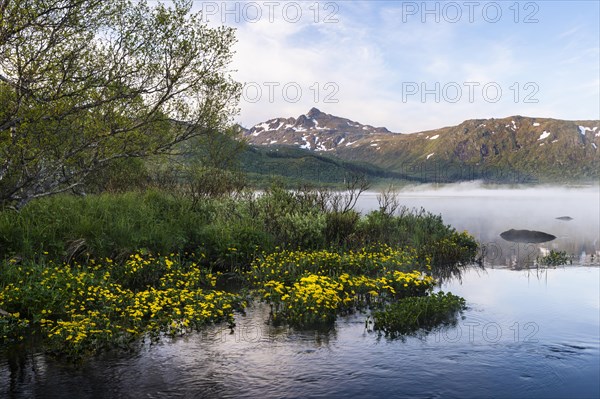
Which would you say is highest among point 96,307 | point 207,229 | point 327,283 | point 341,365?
point 207,229

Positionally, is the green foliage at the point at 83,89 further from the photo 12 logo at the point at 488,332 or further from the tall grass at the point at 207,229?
the photo 12 logo at the point at 488,332

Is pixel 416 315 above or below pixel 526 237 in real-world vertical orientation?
below

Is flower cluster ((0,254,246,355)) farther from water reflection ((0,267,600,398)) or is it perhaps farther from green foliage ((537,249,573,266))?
green foliage ((537,249,573,266))

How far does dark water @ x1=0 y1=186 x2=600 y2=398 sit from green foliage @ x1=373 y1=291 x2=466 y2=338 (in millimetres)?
469

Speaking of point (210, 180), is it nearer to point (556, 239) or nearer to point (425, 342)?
point (425, 342)

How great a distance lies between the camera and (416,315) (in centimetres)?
1297

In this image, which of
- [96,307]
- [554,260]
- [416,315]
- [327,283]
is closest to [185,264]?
[96,307]

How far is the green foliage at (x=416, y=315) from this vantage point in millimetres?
12320

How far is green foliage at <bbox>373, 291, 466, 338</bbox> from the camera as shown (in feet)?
40.4

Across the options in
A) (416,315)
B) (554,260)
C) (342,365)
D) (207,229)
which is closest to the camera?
(342,365)

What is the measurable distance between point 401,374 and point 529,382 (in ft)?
8.12

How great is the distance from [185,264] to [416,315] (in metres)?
8.78

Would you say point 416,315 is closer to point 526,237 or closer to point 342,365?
point 342,365

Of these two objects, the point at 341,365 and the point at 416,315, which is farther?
the point at 416,315
